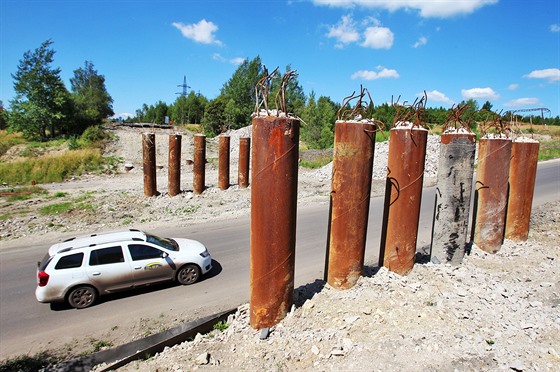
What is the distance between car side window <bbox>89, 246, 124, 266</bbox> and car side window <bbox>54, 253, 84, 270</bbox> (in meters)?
0.21

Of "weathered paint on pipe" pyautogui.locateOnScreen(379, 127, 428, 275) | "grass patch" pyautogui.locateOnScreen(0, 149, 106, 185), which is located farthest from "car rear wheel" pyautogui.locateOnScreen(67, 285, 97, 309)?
"grass patch" pyautogui.locateOnScreen(0, 149, 106, 185)

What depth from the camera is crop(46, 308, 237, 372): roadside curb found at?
4586 millimetres

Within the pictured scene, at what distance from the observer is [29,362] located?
17.9 feet

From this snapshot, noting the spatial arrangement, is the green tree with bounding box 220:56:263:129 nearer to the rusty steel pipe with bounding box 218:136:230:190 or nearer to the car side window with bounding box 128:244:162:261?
the rusty steel pipe with bounding box 218:136:230:190

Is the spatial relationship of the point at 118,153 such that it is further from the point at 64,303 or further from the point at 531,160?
the point at 531,160

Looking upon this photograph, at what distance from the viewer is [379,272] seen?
563cm

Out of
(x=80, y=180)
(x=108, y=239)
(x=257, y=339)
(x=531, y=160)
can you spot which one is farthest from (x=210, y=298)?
(x=80, y=180)

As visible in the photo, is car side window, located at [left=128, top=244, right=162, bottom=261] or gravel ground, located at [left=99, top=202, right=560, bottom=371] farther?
car side window, located at [left=128, top=244, right=162, bottom=261]

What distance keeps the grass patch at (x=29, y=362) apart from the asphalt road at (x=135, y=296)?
26cm

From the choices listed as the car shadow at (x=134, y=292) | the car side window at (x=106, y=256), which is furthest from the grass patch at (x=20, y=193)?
the car side window at (x=106, y=256)

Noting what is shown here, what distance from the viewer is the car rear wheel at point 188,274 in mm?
8125

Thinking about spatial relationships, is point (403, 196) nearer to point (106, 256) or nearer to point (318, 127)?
point (106, 256)

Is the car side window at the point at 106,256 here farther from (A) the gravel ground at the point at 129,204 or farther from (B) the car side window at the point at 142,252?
(A) the gravel ground at the point at 129,204

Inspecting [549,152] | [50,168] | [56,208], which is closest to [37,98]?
[50,168]
